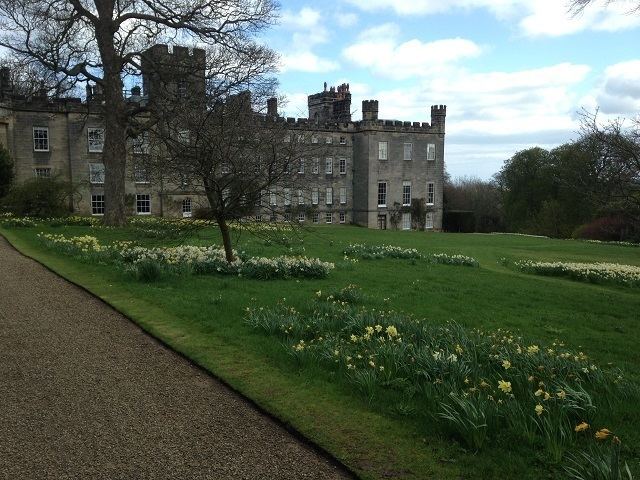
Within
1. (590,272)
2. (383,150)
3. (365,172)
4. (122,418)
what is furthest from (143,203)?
(122,418)

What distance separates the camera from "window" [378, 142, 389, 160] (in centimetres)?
5369

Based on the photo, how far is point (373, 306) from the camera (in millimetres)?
8984

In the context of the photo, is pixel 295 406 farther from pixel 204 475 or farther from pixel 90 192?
pixel 90 192

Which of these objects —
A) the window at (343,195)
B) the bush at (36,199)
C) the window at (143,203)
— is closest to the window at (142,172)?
the bush at (36,199)

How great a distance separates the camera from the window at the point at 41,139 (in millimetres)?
39500

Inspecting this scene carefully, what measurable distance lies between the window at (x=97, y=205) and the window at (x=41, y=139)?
467 cm

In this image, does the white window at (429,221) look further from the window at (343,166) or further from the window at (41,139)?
the window at (41,139)

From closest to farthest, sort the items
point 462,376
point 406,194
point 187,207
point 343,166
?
point 462,376 → point 187,207 → point 343,166 → point 406,194

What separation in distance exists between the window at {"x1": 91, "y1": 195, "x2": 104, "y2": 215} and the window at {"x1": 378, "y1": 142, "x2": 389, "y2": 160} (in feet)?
84.5

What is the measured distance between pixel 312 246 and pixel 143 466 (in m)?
14.7

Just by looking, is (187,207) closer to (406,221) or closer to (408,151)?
(406,221)

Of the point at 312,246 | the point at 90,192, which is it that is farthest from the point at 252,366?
the point at 90,192

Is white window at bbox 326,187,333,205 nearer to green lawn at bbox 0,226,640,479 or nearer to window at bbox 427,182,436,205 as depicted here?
window at bbox 427,182,436,205

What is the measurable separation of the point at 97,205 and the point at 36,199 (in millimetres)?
15815
